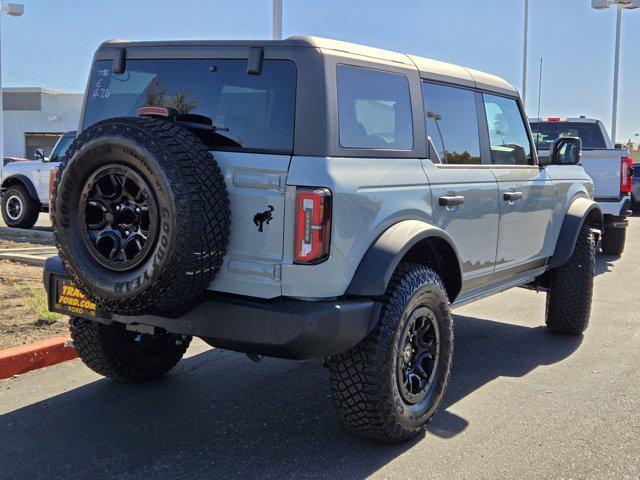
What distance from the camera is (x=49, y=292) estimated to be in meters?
3.95

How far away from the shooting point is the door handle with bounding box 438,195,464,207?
13.6ft

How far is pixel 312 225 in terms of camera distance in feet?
10.7

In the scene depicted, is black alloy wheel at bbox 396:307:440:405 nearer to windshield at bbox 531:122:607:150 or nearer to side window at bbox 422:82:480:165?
side window at bbox 422:82:480:165

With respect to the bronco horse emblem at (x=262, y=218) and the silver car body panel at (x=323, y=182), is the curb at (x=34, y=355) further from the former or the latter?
the bronco horse emblem at (x=262, y=218)

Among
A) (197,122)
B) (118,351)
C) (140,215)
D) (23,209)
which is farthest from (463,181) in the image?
(23,209)

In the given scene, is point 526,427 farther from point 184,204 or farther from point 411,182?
point 184,204

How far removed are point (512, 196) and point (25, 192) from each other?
10.2 metres

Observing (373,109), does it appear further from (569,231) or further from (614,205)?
(614,205)

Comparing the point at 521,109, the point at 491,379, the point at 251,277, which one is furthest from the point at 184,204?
the point at 521,109

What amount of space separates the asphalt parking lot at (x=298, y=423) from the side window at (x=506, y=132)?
1568 millimetres

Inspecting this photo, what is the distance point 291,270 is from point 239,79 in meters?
1.06

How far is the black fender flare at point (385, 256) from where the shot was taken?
11.3ft

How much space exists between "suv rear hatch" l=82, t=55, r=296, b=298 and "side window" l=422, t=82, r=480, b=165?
1160mm

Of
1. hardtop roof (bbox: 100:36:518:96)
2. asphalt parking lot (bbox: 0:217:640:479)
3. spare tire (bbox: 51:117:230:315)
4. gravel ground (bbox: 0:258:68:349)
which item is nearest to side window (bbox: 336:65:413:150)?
hardtop roof (bbox: 100:36:518:96)
